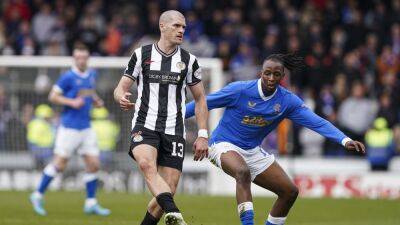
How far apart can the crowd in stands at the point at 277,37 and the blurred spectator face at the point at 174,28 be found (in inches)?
468

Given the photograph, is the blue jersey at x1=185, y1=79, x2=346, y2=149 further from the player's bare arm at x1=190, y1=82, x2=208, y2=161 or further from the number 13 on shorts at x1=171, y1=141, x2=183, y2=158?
the number 13 on shorts at x1=171, y1=141, x2=183, y2=158

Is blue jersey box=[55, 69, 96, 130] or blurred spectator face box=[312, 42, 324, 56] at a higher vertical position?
blurred spectator face box=[312, 42, 324, 56]

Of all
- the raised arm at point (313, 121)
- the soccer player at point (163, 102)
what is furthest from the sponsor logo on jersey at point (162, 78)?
the raised arm at point (313, 121)

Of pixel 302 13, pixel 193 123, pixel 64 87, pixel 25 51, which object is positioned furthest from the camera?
pixel 302 13

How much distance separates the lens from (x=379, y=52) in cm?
2388

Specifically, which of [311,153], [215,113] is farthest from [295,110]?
[311,153]

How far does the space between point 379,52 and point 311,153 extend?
3615mm

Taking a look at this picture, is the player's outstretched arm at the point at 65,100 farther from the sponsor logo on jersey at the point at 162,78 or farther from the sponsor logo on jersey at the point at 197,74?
the sponsor logo on jersey at the point at 162,78

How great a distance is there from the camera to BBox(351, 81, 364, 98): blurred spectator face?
852 inches

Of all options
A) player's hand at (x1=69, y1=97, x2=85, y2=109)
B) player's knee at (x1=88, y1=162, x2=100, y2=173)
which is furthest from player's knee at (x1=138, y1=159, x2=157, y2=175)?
player's knee at (x1=88, y1=162, x2=100, y2=173)

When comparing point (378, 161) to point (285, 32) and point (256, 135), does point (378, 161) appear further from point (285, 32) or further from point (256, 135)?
point (256, 135)

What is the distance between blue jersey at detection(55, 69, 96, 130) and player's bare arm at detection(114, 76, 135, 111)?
215 inches

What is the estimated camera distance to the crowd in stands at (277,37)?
22188mm

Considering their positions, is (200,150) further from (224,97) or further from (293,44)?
(293,44)
